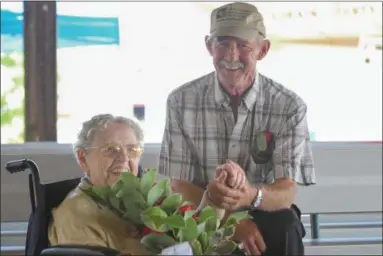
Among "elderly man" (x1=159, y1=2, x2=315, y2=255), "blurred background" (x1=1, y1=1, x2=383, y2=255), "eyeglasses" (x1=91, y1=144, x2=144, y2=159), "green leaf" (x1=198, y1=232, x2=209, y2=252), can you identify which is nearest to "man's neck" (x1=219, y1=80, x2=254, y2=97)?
"elderly man" (x1=159, y1=2, x2=315, y2=255)

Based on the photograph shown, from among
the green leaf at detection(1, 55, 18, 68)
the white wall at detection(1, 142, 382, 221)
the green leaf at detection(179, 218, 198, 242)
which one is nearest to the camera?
the green leaf at detection(179, 218, 198, 242)

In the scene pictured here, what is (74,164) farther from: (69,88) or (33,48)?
(33,48)

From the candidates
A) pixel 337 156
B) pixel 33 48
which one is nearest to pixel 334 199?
pixel 337 156

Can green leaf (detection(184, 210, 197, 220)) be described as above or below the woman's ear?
below

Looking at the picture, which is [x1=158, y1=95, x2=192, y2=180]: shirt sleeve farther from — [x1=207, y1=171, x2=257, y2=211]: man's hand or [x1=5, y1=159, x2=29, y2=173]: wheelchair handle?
[x1=5, y1=159, x2=29, y2=173]: wheelchair handle

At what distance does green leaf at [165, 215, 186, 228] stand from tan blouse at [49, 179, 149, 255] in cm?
9

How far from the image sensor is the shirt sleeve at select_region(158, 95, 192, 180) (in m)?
1.04

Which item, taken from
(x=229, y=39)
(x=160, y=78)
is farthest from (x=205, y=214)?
(x=160, y=78)

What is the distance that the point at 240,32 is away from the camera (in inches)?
39.4

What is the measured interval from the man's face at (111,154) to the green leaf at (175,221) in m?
0.17

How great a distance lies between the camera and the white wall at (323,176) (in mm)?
1169

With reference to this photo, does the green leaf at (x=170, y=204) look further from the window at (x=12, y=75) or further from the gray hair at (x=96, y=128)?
A: the window at (x=12, y=75)

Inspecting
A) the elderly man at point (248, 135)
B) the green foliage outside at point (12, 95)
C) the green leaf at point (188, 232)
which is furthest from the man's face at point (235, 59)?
the green foliage outside at point (12, 95)

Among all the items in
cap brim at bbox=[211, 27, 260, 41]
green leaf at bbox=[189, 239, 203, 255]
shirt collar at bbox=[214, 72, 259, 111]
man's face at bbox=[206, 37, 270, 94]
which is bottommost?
green leaf at bbox=[189, 239, 203, 255]
